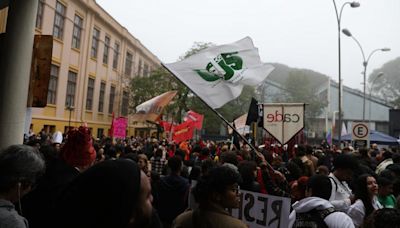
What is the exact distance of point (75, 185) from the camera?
1505mm

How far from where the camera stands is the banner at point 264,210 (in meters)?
3.05

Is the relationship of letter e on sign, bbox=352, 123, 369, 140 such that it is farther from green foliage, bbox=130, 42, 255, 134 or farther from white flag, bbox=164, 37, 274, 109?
green foliage, bbox=130, 42, 255, 134

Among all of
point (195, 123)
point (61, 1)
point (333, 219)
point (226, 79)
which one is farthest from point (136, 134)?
point (333, 219)

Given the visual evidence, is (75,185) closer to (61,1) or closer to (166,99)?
(166,99)

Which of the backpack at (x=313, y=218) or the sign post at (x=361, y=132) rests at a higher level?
the sign post at (x=361, y=132)

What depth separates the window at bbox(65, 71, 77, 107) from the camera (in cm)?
2516

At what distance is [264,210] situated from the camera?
320 centimetres

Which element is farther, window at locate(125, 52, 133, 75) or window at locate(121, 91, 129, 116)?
window at locate(125, 52, 133, 75)

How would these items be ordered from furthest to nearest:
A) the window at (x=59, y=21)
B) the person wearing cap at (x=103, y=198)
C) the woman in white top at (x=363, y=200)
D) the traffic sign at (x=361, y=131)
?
the window at (x=59, y=21) < the traffic sign at (x=361, y=131) < the woman in white top at (x=363, y=200) < the person wearing cap at (x=103, y=198)

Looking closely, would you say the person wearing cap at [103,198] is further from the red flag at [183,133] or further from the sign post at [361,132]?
the sign post at [361,132]

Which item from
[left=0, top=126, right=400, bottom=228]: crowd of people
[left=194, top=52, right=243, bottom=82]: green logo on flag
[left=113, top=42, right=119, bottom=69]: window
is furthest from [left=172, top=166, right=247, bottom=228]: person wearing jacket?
[left=113, top=42, right=119, bottom=69]: window

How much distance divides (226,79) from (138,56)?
113ft

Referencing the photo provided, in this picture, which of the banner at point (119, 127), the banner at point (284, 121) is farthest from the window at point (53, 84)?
the banner at point (284, 121)

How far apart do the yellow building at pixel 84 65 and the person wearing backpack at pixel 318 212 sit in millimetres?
17846
